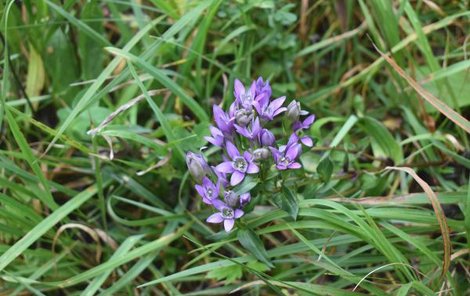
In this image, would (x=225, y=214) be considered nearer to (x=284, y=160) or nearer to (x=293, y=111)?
(x=284, y=160)

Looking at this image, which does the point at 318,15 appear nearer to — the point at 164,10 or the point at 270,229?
the point at 164,10

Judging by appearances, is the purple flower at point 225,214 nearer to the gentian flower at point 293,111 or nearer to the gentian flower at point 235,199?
the gentian flower at point 235,199

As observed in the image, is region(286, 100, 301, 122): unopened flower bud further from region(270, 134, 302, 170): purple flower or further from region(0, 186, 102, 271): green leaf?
region(0, 186, 102, 271): green leaf

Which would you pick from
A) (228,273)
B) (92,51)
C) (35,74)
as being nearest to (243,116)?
(228,273)

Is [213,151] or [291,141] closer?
[291,141]

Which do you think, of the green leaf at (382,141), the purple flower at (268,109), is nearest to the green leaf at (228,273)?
the purple flower at (268,109)

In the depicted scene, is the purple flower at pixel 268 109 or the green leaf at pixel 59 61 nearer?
the purple flower at pixel 268 109
